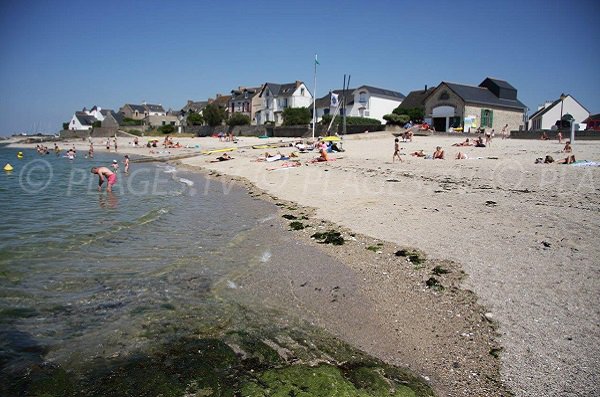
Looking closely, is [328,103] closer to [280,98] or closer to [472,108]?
[280,98]

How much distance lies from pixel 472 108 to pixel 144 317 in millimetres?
51113

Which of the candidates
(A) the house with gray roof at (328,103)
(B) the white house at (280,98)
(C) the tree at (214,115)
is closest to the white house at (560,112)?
(A) the house with gray roof at (328,103)

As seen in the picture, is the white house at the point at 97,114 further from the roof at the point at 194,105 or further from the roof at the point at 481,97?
the roof at the point at 481,97

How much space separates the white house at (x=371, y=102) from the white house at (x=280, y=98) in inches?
521

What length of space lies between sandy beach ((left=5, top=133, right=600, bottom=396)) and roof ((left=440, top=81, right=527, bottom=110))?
1537 inches

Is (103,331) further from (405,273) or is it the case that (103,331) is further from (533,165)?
(533,165)

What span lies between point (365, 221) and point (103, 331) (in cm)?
682

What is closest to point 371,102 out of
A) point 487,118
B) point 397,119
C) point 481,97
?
point 397,119

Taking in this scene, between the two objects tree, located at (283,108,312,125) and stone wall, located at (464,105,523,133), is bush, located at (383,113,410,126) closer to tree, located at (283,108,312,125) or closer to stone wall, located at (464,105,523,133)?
stone wall, located at (464,105,523,133)

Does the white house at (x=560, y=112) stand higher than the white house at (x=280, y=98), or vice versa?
the white house at (x=280, y=98)

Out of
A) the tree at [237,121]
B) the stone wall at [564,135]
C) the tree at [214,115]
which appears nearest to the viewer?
the stone wall at [564,135]

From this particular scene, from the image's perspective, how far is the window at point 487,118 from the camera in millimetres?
50094

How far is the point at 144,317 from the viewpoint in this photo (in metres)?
5.65

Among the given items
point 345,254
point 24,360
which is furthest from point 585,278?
point 24,360
